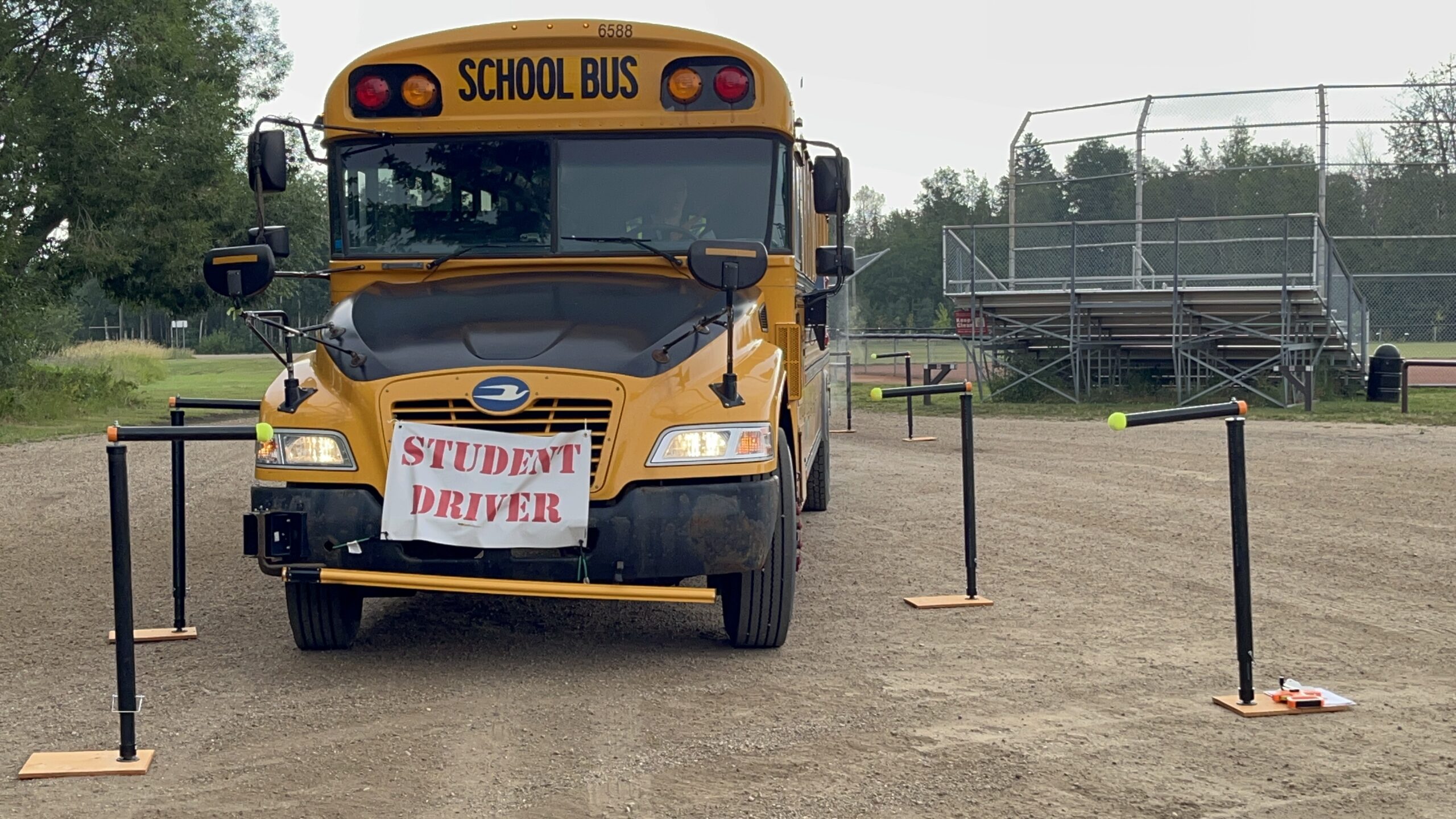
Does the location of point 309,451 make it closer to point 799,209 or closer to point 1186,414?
point 799,209

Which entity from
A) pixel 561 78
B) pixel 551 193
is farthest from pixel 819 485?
pixel 561 78

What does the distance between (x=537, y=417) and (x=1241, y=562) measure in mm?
2781

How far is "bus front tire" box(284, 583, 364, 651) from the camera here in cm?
642

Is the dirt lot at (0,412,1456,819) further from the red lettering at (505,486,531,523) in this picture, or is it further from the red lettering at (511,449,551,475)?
the red lettering at (511,449,551,475)

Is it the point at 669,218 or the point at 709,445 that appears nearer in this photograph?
the point at 709,445

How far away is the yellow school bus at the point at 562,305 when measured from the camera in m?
5.88

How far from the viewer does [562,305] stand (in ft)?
21.9

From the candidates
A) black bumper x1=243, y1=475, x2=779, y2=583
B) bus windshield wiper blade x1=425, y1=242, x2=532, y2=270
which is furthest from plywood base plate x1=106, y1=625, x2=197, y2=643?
bus windshield wiper blade x1=425, y1=242, x2=532, y2=270

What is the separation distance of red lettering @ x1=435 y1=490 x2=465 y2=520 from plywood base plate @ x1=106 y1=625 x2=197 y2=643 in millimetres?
1974

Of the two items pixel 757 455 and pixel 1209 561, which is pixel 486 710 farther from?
pixel 1209 561

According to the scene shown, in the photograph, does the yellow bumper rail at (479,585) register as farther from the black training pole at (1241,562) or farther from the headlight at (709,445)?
the black training pole at (1241,562)

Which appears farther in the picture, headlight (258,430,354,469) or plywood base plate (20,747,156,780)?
headlight (258,430,354,469)

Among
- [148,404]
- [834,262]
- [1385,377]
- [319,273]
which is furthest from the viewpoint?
[148,404]

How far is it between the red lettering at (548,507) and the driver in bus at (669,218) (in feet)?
5.94
